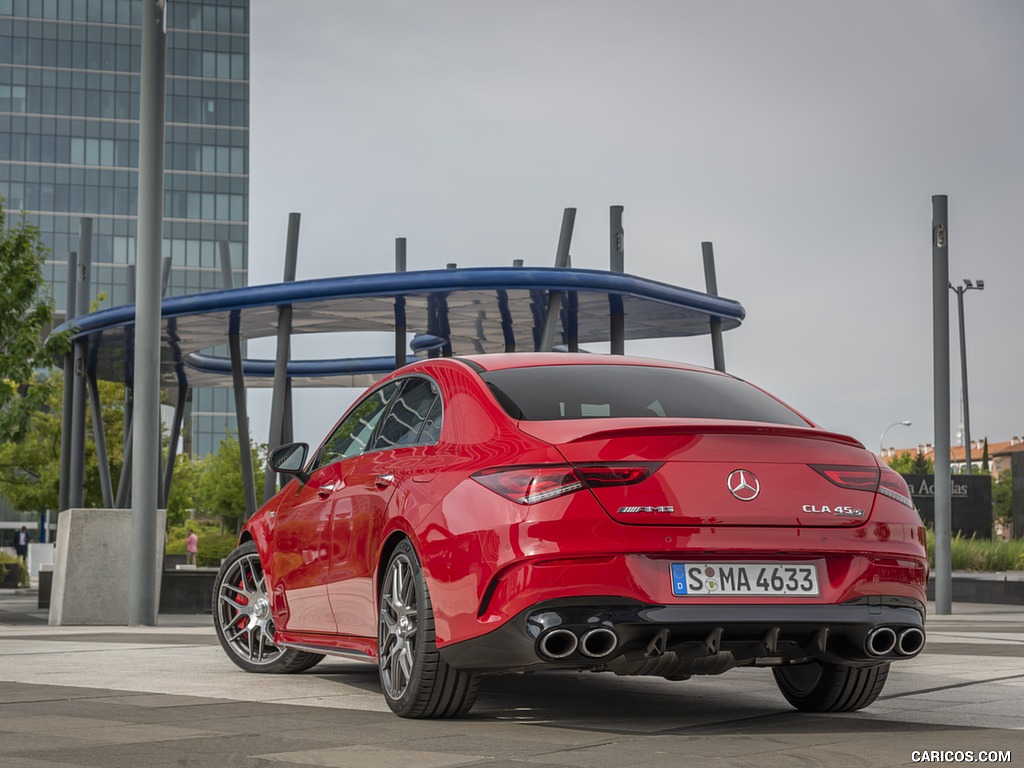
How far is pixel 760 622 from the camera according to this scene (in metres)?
5.30

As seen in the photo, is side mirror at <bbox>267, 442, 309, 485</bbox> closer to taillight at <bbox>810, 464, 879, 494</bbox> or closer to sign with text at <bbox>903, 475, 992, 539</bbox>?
taillight at <bbox>810, 464, 879, 494</bbox>

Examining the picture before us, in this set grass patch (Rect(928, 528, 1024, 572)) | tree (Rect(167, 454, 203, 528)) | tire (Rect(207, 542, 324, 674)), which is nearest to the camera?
tire (Rect(207, 542, 324, 674))

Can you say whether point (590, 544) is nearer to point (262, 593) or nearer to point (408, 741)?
point (408, 741)

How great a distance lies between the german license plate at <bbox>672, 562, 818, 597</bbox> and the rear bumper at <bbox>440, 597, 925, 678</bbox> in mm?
56

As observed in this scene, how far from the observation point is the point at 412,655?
5.89 meters

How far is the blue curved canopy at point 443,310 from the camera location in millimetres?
24672

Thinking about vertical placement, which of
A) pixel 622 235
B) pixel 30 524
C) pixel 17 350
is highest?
pixel 622 235

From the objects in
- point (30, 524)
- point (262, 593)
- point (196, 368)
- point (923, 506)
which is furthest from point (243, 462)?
point (30, 524)

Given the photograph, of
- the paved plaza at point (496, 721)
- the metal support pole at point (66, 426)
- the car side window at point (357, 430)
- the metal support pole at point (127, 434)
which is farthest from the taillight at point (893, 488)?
the metal support pole at point (66, 426)

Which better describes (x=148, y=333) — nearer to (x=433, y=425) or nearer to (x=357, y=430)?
(x=357, y=430)

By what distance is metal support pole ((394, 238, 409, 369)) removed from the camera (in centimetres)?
2736

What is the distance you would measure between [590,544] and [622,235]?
23.4 metres

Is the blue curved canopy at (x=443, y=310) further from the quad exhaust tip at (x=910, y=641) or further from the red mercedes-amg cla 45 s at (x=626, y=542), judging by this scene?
the quad exhaust tip at (x=910, y=641)

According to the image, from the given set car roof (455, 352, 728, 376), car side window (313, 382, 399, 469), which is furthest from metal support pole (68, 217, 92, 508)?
car roof (455, 352, 728, 376)
